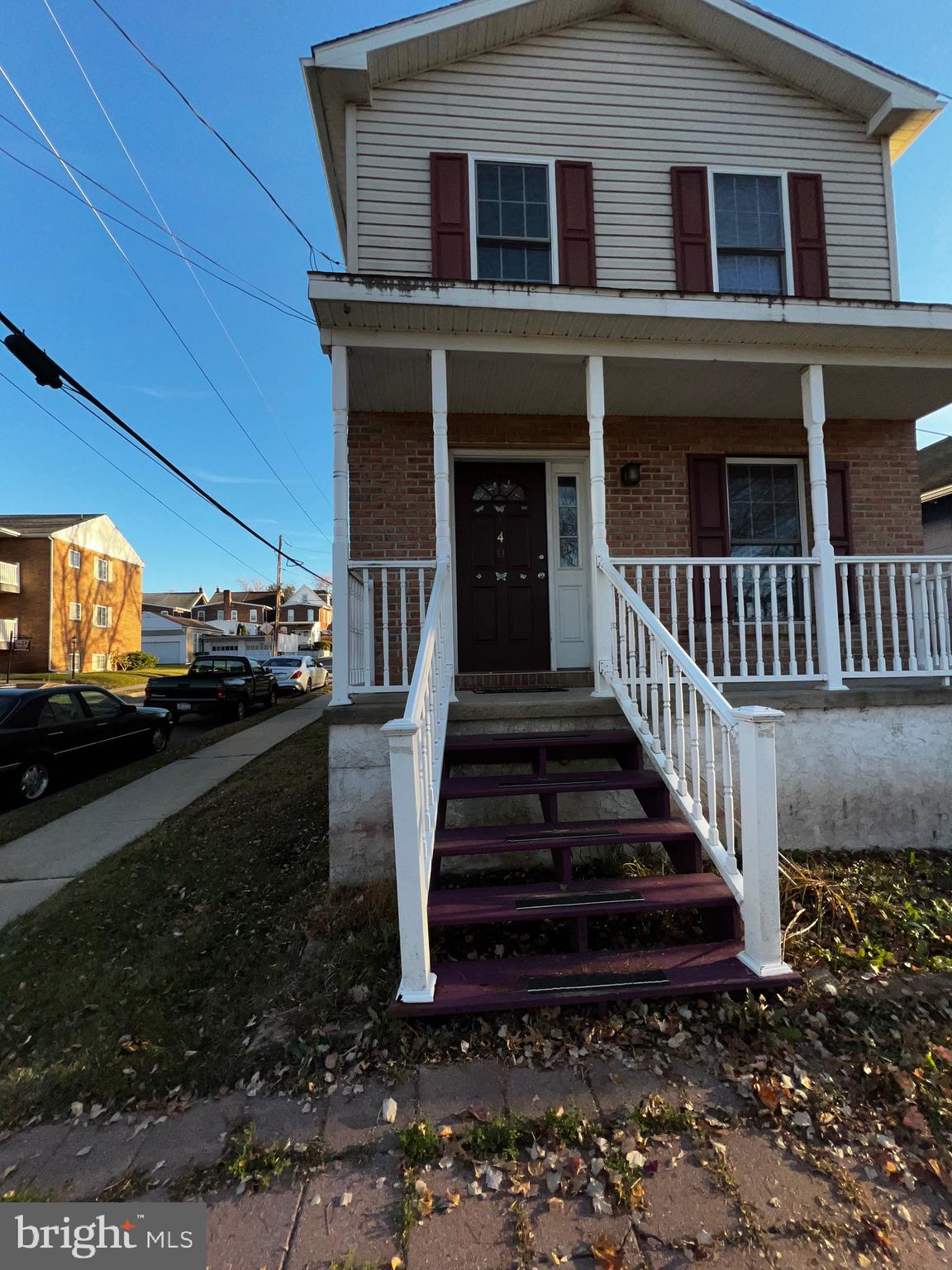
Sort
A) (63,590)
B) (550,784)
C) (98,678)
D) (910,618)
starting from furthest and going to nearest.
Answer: (63,590) → (98,678) → (910,618) → (550,784)

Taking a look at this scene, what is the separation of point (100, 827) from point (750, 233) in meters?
8.23

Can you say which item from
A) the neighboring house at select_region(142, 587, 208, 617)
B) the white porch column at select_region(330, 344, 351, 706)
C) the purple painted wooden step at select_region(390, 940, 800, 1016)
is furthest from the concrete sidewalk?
the neighboring house at select_region(142, 587, 208, 617)

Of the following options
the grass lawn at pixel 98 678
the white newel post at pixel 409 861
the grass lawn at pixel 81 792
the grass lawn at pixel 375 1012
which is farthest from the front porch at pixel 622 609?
the grass lawn at pixel 98 678

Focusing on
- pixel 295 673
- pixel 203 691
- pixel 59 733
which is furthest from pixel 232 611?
pixel 59 733

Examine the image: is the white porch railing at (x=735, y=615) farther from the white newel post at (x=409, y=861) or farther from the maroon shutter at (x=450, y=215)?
the white newel post at (x=409, y=861)

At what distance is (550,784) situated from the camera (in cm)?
326

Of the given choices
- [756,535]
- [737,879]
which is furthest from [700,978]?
[756,535]

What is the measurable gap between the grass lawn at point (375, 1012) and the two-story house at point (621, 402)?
2.13ft

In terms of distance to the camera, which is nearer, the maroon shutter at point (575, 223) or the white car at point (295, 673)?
the maroon shutter at point (575, 223)

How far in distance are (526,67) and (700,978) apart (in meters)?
7.56

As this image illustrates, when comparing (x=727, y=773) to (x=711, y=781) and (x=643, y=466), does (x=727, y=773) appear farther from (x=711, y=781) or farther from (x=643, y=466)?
(x=643, y=466)

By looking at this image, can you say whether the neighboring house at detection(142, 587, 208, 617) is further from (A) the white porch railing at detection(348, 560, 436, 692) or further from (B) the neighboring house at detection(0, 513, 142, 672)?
(A) the white porch railing at detection(348, 560, 436, 692)

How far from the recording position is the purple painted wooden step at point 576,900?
2.61 m

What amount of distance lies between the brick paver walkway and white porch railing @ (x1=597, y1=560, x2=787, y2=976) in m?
0.67
